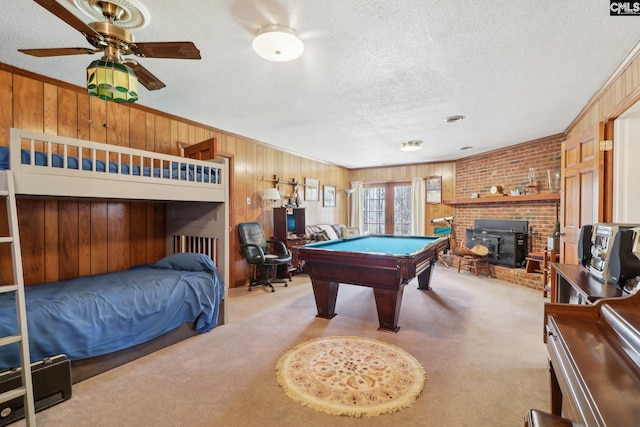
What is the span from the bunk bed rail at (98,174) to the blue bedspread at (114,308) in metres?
0.76

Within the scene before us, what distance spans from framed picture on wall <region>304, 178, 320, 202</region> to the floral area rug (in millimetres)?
3918

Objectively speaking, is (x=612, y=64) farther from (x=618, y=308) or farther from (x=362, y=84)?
(x=618, y=308)

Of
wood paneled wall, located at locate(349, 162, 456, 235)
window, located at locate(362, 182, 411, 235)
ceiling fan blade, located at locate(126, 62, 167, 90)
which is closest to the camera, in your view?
ceiling fan blade, located at locate(126, 62, 167, 90)

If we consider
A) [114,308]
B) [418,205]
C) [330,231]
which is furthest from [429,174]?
[114,308]

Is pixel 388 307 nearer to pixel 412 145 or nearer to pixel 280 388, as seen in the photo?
pixel 280 388

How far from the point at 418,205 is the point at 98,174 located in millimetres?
6151

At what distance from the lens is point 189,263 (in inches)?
121

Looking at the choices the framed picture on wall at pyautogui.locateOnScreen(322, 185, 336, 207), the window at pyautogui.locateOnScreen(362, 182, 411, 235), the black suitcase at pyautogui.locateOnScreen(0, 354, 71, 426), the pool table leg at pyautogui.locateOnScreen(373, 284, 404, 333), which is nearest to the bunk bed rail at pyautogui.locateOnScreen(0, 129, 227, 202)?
the black suitcase at pyautogui.locateOnScreen(0, 354, 71, 426)

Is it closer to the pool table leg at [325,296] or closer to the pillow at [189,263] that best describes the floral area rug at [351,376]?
the pool table leg at [325,296]

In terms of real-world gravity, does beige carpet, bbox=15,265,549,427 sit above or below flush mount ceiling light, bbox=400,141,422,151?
below

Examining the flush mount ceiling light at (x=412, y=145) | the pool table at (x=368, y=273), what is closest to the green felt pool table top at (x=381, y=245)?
the pool table at (x=368, y=273)

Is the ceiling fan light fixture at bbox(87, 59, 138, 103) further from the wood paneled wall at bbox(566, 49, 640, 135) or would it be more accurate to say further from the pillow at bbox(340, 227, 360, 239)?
the pillow at bbox(340, 227, 360, 239)

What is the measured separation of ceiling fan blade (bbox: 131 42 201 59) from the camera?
163 cm

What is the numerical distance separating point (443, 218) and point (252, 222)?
4.19 metres
